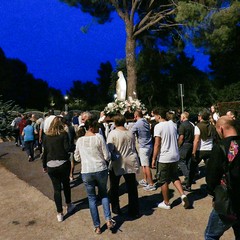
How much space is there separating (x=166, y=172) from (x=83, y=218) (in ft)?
5.15

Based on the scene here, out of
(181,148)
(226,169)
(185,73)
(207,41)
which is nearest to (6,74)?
(185,73)

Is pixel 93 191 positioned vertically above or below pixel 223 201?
below

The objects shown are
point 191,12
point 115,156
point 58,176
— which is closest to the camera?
point 115,156

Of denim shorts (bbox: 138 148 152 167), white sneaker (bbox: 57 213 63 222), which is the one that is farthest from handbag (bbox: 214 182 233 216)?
denim shorts (bbox: 138 148 152 167)

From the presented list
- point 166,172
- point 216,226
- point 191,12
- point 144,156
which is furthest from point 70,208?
point 191,12

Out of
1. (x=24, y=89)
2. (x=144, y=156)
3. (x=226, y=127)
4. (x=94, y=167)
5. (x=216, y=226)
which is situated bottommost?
(x=216, y=226)

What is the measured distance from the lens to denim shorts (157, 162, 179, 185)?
5.39 meters

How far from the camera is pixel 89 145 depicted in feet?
15.1

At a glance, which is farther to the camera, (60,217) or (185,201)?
(185,201)

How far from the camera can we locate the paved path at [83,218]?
4.56m

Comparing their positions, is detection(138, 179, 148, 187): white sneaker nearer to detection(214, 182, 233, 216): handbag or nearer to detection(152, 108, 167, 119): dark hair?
detection(152, 108, 167, 119): dark hair

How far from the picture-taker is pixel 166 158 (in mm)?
5410

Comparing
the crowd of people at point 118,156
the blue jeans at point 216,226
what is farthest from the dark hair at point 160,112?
the blue jeans at point 216,226

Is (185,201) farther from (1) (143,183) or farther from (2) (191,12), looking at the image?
(2) (191,12)
